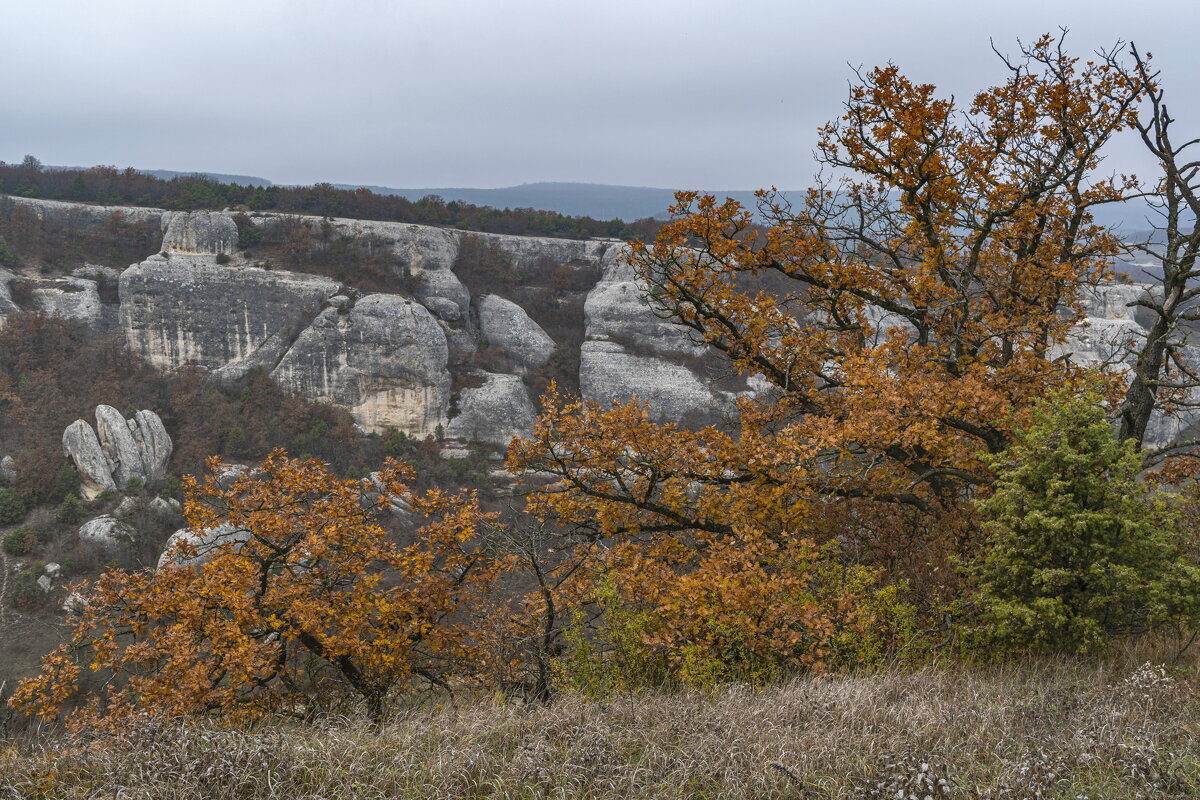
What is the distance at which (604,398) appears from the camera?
53.1 m

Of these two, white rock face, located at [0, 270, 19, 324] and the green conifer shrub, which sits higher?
the green conifer shrub

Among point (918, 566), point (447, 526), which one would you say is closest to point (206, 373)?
point (447, 526)

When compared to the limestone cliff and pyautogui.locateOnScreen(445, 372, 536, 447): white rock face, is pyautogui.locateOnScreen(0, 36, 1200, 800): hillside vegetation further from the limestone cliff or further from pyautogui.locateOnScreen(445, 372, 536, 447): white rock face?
pyautogui.locateOnScreen(445, 372, 536, 447): white rock face

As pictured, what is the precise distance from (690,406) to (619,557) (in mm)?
44172

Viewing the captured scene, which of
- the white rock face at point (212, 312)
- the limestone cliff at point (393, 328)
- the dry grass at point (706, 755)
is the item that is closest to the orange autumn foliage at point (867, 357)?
the dry grass at point (706, 755)

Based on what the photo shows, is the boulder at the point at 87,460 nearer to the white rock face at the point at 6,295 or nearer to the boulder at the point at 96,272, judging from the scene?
the white rock face at the point at 6,295

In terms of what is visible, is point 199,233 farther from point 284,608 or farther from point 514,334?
point 284,608

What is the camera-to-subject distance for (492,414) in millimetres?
50688

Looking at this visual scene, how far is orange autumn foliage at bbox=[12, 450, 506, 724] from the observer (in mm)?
6852

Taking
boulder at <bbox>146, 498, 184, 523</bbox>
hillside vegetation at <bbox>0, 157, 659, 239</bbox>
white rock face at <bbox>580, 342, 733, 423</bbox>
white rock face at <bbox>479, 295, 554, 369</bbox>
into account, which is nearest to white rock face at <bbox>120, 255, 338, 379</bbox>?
hillside vegetation at <bbox>0, 157, 659, 239</bbox>

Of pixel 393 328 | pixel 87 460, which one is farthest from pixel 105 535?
pixel 393 328

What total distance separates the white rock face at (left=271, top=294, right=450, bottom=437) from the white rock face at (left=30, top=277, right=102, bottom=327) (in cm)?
1117

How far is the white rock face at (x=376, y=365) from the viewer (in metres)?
48.2

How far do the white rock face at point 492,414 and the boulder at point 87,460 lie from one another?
19.0 m
